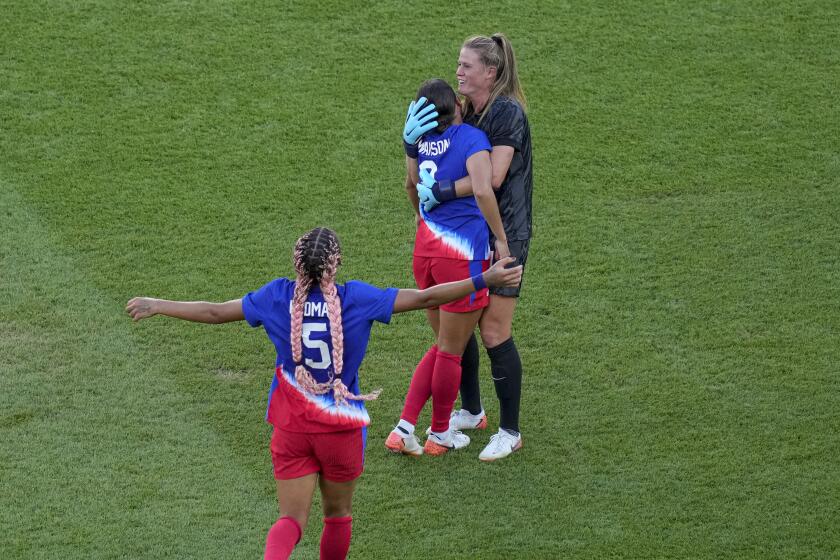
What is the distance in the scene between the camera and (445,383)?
225 inches

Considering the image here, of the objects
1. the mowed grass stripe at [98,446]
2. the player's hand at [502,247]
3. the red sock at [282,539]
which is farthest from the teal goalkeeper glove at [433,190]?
the red sock at [282,539]

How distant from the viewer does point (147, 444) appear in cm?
581

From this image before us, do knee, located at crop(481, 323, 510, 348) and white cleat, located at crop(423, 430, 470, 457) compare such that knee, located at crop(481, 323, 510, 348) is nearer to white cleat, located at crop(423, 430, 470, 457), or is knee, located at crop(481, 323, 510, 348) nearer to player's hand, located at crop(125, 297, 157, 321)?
white cleat, located at crop(423, 430, 470, 457)

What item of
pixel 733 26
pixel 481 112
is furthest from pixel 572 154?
pixel 481 112

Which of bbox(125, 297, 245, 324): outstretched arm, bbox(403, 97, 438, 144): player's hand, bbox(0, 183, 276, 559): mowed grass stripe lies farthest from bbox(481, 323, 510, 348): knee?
bbox(125, 297, 245, 324): outstretched arm

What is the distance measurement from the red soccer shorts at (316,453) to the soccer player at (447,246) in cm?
123

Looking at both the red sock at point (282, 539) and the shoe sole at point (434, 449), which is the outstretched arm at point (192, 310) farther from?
the shoe sole at point (434, 449)

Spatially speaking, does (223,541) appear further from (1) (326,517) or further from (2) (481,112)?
(2) (481,112)

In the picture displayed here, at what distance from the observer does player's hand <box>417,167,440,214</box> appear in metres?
5.50

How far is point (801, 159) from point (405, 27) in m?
3.20

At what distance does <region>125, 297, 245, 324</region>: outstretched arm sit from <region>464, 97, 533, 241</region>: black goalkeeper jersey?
5.23 feet

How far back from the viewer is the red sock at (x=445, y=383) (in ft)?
18.7

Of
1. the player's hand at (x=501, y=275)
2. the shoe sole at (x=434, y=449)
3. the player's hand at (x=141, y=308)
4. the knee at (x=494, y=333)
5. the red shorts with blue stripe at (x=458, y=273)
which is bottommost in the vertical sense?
the shoe sole at (x=434, y=449)

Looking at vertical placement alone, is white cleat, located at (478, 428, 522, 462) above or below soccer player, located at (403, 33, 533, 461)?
below
